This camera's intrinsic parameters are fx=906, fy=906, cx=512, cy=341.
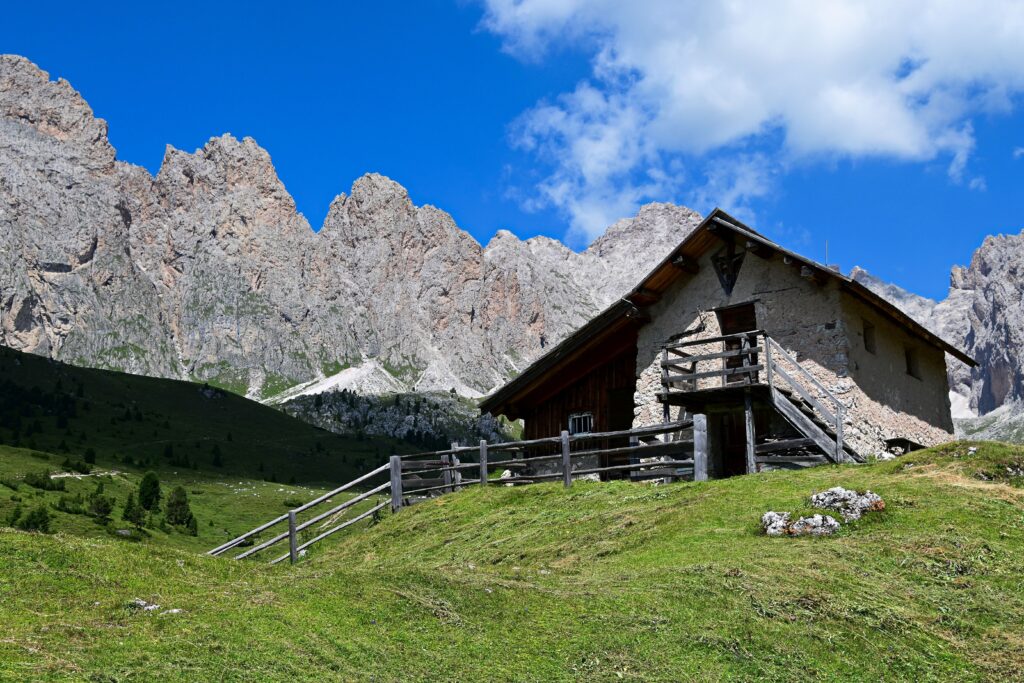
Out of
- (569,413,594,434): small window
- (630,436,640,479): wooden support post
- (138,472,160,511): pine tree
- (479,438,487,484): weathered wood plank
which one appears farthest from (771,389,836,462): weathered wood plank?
(138,472,160,511): pine tree

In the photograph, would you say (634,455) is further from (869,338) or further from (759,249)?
(869,338)

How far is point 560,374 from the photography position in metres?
37.9

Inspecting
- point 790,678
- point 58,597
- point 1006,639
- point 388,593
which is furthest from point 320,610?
point 1006,639

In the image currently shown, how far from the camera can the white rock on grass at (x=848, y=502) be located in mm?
18234

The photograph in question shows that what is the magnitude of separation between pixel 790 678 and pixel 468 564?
892 centimetres

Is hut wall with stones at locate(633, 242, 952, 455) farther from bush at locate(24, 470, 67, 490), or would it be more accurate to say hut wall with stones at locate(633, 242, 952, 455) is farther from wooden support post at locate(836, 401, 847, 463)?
bush at locate(24, 470, 67, 490)

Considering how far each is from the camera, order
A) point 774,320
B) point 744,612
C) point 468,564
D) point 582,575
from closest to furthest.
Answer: point 744,612 < point 582,575 < point 468,564 < point 774,320

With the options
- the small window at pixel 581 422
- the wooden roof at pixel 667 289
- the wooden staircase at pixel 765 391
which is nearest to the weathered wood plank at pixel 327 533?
the wooden roof at pixel 667 289

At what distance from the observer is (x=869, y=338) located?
105 feet

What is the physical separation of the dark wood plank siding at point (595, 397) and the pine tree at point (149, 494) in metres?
96.5

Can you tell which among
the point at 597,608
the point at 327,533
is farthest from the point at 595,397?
the point at 597,608

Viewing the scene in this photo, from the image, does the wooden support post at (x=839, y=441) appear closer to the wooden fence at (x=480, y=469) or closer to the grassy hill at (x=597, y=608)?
the wooden fence at (x=480, y=469)

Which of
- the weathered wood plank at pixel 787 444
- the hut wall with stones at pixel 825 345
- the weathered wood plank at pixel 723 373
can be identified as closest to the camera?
the weathered wood plank at pixel 787 444

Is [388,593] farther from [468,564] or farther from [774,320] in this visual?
[774,320]
